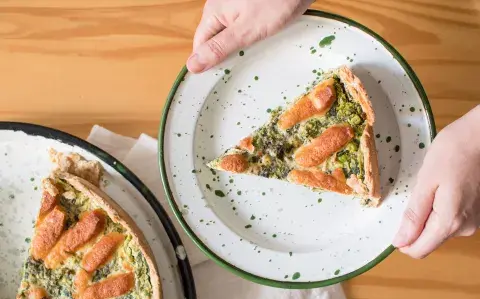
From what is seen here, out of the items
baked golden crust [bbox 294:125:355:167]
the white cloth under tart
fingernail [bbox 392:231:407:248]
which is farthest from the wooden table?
fingernail [bbox 392:231:407:248]

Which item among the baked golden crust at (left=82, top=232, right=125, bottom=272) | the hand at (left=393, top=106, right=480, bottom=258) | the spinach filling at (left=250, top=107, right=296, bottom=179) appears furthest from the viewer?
the spinach filling at (left=250, top=107, right=296, bottom=179)

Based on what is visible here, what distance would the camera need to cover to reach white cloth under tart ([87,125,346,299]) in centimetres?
238

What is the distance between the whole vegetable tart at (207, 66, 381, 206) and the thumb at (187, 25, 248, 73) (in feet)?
0.93

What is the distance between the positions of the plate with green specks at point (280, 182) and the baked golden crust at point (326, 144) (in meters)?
0.12

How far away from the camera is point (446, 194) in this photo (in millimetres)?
2092

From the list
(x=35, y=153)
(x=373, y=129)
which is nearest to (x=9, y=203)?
(x=35, y=153)

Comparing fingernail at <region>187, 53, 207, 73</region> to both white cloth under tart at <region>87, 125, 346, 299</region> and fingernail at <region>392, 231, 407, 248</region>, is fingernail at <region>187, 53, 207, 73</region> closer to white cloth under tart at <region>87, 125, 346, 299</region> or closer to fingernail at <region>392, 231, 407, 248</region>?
white cloth under tart at <region>87, 125, 346, 299</region>

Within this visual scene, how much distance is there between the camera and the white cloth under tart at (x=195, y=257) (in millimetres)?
2383

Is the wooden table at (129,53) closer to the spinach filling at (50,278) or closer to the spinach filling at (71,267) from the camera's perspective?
the spinach filling at (71,267)

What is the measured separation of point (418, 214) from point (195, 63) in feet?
2.77

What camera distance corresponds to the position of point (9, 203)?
2381 mm

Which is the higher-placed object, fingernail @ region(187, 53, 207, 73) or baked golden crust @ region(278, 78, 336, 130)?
fingernail @ region(187, 53, 207, 73)

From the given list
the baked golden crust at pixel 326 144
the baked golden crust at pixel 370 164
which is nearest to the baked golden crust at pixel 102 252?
the baked golden crust at pixel 326 144

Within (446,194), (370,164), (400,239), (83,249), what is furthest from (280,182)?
(83,249)
